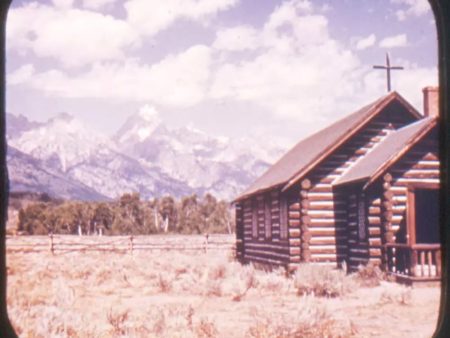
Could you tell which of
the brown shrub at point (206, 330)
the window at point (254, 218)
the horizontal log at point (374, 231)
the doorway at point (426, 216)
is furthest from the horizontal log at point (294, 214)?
the brown shrub at point (206, 330)

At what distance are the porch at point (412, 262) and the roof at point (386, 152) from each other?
78.5 inches

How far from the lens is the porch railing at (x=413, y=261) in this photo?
12898 millimetres

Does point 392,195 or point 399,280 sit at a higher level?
point 392,195

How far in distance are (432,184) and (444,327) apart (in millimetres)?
9501

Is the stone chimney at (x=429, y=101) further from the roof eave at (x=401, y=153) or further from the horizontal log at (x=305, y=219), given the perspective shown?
the horizontal log at (x=305, y=219)

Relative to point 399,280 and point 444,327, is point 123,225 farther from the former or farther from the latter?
point 444,327

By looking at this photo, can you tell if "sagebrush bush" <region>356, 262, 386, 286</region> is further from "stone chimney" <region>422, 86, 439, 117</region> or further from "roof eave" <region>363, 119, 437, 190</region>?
"stone chimney" <region>422, 86, 439, 117</region>

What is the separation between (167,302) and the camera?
11.8 m

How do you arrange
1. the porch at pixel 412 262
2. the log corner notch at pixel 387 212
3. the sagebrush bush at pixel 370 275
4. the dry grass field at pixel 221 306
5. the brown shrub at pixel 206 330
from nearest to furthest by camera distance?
the brown shrub at pixel 206 330 → the dry grass field at pixel 221 306 → the porch at pixel 412 262 → the sagebrush bush at pixel 370 275 → the log corner notch at pixel 387 212

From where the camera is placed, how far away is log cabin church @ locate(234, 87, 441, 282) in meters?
14.4

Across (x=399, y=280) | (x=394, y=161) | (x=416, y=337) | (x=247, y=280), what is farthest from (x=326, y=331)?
(x=394, y=161)

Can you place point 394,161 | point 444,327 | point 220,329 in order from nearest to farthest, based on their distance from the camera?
point 444,327 → point 220,329 → point 394,161

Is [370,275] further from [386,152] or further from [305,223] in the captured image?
[386,152]

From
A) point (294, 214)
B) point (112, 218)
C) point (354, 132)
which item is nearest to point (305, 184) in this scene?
point (294, 214)
